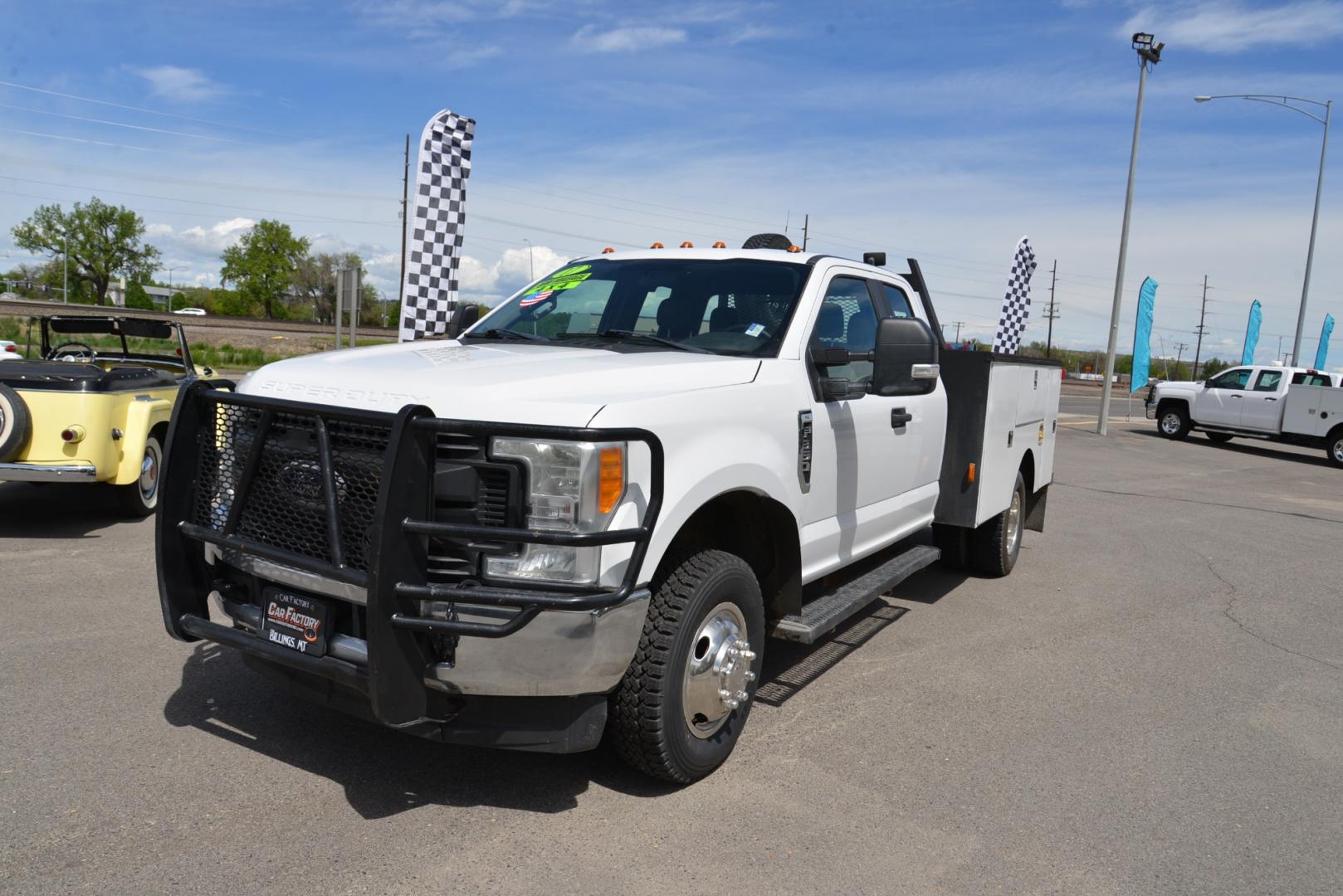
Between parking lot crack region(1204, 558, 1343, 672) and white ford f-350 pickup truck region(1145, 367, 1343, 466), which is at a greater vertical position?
white ford f-350 pickup truck region(1145, 367, 1343, 466)

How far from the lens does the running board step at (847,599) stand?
4094 mm

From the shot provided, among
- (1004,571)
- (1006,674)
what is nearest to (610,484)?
(1006,674)

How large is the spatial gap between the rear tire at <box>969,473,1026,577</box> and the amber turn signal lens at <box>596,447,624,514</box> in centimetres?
452

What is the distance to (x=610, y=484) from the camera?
9.77 feet

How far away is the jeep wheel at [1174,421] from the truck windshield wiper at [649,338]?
21.4 meters

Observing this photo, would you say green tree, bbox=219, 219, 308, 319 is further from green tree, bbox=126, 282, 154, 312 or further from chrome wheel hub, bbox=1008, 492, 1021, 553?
chrome wheel hub, bbox=1008, 492, 1021, 553

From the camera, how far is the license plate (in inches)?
122

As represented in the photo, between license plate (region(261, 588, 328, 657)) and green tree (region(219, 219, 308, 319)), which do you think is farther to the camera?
green tree (region(219, 219, 308, 319))

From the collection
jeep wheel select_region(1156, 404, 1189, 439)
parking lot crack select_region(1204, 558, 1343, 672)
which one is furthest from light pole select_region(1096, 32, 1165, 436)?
parking lot crack select_region(1204, 558, 1343, 672)

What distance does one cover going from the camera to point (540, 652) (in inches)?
116

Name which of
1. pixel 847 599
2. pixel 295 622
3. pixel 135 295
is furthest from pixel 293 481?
pixel 135 295

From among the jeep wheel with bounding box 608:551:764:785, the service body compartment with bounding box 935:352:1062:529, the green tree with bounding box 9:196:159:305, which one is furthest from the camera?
the green tree with bounding box 9:196:159:305

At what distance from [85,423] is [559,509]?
17.9 ft

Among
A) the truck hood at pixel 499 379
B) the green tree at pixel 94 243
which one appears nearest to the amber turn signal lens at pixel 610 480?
the truck hood at pixel 499 379
